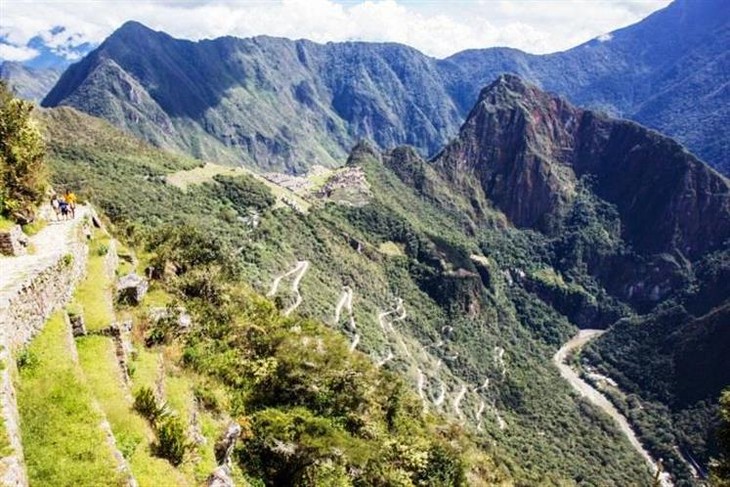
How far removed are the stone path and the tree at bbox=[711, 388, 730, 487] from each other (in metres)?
37.3

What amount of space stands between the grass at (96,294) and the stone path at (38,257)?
2.25 meters

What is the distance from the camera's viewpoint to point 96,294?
3259 centimetres

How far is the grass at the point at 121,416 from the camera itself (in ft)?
68.7

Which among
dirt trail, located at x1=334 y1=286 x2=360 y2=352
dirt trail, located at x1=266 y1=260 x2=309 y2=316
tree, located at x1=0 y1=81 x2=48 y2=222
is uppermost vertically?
tree, located at x1=0 y1=81 x2=48 y2=222

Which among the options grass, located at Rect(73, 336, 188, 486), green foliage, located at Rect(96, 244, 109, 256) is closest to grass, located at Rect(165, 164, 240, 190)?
green foliage, located at Rect(96, 244, 109, 256)

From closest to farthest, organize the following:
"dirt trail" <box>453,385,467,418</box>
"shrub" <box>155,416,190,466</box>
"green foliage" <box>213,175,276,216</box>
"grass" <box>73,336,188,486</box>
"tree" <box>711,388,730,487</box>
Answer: "grass" <box>73,336,188,486</box>, "shrub" <box>155,416,190,466</box>, "tree" <box>711,388,730,487</box>, "dirt trail" <box>453,385,467,418</box>, "green foliage" <box>213,175,276,216</box>

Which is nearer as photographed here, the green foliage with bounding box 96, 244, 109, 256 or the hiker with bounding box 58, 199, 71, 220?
the green foliage with bounding box 96, 244, 109, 256

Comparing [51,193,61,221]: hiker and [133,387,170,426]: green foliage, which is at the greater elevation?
[51,193,61,221]: hiker

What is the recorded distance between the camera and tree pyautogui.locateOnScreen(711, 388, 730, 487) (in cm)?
3372

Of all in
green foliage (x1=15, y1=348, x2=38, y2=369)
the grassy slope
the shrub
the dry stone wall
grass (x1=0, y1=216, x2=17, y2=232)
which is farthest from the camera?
the grassy slope

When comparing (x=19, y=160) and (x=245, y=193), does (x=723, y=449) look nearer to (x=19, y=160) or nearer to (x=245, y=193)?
(x=19, y=160)

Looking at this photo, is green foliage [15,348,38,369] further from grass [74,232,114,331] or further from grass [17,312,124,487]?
grass [74,232,114,331]

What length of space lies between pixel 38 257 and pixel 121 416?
1210 cm

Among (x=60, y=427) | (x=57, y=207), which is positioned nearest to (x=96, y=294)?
(x=57, y=207)
